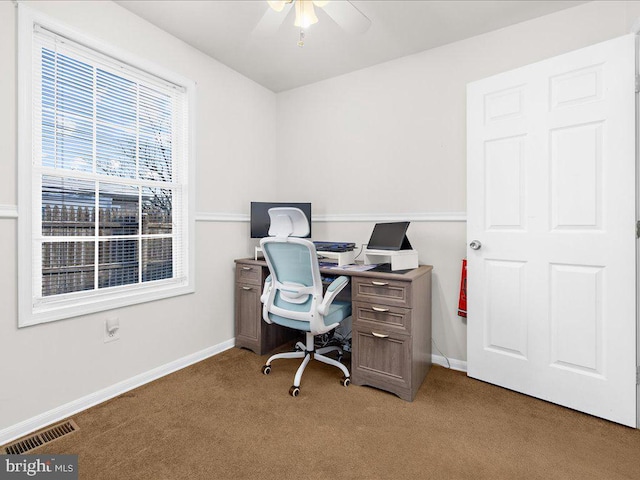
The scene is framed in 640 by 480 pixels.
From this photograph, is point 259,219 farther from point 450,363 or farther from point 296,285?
point 450,363

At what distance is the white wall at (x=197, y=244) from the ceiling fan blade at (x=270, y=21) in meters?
1.06

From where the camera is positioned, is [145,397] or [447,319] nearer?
[145,397]

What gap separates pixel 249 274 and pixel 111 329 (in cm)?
112

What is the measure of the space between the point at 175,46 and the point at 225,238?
162 centimetres

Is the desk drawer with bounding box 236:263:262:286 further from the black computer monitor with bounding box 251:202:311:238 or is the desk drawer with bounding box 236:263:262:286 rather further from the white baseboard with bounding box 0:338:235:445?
the white baseboard with bounding box 0:338:235:445

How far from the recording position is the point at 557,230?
205 centimetres

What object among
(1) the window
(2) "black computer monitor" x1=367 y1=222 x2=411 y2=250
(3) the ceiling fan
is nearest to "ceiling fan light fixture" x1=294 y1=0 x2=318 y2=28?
(3) the ceiling fan

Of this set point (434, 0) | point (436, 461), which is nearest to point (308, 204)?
point (434, 0)

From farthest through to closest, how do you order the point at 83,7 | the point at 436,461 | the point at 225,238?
the point at 225,238
the point at 83,7
the point at 436,461

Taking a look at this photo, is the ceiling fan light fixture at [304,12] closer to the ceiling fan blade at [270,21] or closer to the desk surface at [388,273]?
the ceiling fan blade at [270,21]

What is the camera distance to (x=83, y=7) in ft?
6.61

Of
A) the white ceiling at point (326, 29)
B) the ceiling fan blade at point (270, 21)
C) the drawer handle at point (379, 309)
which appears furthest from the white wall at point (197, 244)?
the drawer handle at point (379, 309)

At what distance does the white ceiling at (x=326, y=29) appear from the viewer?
2.16 metres

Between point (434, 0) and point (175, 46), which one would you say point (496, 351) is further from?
point (175, 46)
